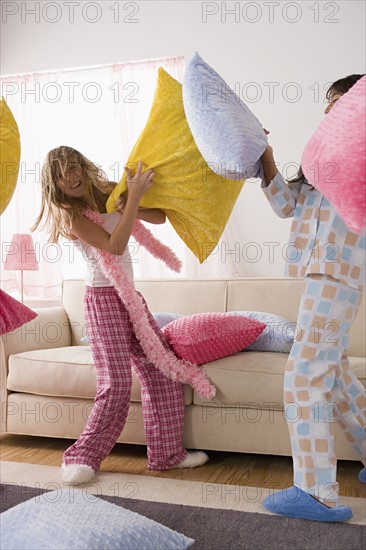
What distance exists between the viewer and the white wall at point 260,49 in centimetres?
354

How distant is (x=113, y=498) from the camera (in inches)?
79.7

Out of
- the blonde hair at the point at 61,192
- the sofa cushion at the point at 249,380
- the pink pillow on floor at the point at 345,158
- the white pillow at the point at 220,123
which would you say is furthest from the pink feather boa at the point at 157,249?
the pink pillow on floor at the point at 345,158

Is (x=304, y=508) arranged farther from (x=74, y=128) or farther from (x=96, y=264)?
(x=74, y=128)

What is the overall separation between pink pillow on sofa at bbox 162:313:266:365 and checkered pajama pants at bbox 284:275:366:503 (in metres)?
0.61

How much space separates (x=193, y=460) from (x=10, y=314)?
99 cm

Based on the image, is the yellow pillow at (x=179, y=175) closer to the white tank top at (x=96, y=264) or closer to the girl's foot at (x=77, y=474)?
the white tank top at (x=96, y=264)

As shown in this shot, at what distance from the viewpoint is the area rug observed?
5.56 ft

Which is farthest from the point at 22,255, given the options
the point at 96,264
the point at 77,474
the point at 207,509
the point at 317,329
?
the point at 317,329

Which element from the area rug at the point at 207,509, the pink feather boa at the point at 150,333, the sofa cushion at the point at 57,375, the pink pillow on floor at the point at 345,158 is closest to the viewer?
the pink pillow on floor at the point at 345,158

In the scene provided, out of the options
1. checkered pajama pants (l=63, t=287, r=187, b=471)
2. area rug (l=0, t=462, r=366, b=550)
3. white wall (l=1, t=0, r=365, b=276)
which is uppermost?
white wall (l=1, t=0, r=365, b=276)

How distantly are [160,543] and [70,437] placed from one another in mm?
1375

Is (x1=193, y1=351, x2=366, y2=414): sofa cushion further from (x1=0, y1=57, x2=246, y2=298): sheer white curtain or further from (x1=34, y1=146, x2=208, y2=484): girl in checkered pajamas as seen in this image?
(x1=0, y1=57, x2=246, y2=298): sheer white curtain

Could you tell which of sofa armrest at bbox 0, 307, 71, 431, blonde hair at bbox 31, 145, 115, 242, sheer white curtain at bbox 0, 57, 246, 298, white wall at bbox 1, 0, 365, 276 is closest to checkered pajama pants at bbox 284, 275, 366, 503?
blonde hair at bbox 31, 145, 115, 242

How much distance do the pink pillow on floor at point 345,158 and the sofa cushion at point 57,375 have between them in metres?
1.33
